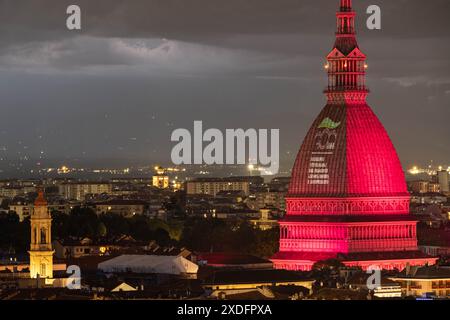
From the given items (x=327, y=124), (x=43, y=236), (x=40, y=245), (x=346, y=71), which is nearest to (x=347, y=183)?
(x=327, y=124)

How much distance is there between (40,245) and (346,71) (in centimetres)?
2609

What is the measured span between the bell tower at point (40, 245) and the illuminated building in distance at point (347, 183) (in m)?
20.4

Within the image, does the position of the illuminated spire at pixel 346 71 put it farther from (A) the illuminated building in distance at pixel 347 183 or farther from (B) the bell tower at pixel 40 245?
(B) the bell tower at pixel 40 245

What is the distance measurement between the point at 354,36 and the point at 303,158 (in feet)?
22.3

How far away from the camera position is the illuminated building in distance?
12262 centimetres

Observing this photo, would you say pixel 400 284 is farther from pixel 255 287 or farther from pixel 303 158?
pixel 303 158

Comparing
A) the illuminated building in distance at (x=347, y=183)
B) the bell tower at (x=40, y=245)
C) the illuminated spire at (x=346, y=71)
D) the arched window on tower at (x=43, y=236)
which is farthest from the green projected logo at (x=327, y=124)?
the arched window on tower at (x=43, y=236)

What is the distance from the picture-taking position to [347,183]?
124m

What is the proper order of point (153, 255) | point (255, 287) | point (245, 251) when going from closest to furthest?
point (255, 287)
point (153, 255)
point (245, 251)

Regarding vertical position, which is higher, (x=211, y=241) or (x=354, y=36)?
(x=354, y=36)
